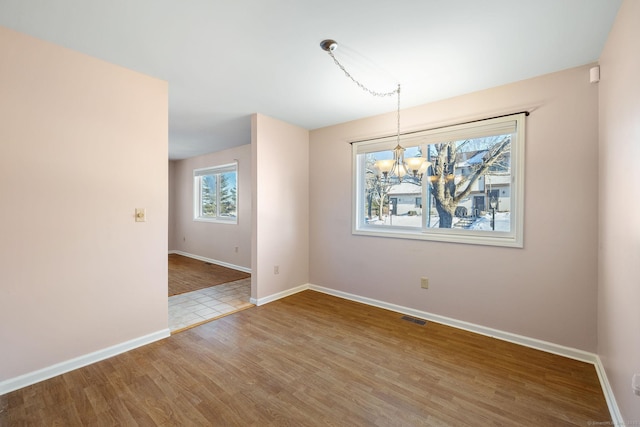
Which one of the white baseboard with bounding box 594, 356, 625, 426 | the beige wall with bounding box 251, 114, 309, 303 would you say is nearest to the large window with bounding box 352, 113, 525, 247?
the beige wall with bounding box 251, 114, 309, 303

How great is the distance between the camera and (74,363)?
211 centimetres

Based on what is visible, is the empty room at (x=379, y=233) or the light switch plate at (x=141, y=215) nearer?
the empty room at (x=379, y=233)

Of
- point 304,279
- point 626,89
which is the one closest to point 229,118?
point 304,279

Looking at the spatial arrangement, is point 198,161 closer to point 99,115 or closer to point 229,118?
point 229,118

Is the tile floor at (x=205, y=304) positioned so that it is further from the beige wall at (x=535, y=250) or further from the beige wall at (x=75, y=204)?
A: the beige wall at (x=535, y=250)

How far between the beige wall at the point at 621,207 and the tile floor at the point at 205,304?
3.29 metres

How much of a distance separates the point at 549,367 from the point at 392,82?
9.13ft

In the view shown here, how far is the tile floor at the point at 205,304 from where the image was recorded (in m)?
3.01

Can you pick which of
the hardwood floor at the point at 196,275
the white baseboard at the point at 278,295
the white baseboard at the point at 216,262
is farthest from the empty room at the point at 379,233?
the white baseboard at the point at 216,262

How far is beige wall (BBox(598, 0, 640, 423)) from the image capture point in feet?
4.50

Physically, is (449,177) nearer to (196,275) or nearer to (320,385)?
(320,385)

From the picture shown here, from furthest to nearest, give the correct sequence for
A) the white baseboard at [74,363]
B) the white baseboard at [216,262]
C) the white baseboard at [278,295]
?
1. the white baseboard at [216,262]
2. the white baseboard at [278,295]
3. the white baseboard at [74,363]

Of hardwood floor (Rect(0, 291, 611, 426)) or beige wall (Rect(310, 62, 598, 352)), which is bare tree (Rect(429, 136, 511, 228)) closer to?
beige wall (Rect(310, 62, 598, 352))

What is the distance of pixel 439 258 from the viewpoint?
9.95 ft
